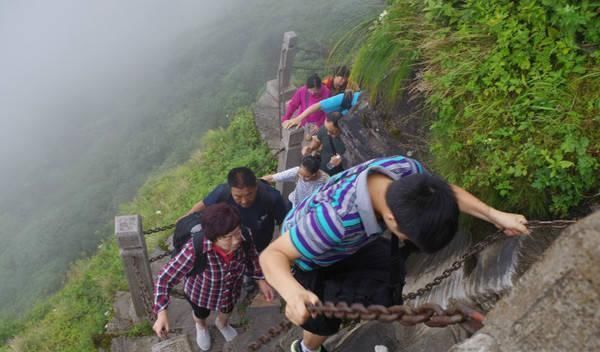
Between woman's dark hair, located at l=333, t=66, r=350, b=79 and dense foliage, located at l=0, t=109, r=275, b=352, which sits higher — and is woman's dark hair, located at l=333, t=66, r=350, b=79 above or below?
above

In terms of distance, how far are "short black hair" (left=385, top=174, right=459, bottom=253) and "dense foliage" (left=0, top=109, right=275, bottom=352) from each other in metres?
4.63

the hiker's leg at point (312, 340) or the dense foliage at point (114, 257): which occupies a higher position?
the hiker's leg at point (312, 340)

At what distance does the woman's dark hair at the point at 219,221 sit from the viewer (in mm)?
3375

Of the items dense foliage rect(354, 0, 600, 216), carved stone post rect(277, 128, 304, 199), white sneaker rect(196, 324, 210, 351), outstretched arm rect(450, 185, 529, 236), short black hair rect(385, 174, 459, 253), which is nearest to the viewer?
short black hair rect(385, 174, 459, 253)

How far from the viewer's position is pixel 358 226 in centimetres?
241

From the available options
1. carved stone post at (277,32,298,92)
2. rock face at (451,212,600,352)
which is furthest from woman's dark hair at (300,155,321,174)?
carved stone post at (277,32,298,92)

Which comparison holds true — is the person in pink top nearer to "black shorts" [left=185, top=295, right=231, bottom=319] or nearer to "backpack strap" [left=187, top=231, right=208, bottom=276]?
"black shorts" [left=185, top=295, right=231, bottom=319]

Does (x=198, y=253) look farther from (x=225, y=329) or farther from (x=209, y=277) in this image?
(x=225, y=329)

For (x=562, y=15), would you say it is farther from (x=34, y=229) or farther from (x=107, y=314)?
(x=34, y=229)

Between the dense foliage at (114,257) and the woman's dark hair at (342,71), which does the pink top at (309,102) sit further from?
the dense foliage at (114,257)

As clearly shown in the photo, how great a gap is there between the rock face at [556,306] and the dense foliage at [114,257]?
499 centimetres

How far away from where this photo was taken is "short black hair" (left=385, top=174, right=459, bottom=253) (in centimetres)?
213

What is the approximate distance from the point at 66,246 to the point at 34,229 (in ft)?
7.53

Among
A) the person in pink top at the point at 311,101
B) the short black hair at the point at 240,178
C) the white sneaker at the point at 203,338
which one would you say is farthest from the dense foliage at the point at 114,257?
the short black hair at the point at 240,178
